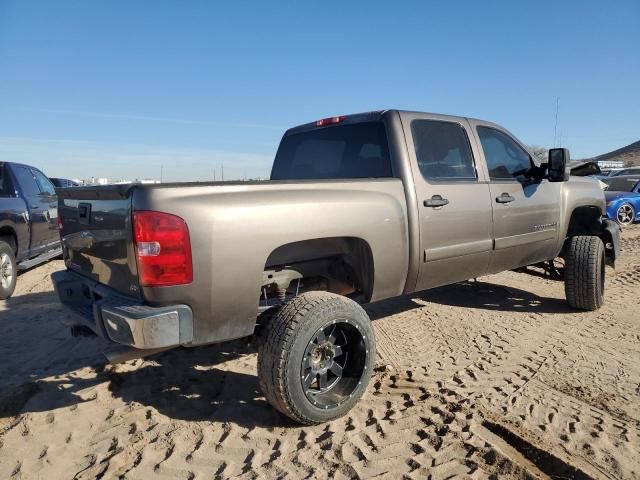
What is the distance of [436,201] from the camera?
345cm

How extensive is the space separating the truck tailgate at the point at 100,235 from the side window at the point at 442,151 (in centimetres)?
211

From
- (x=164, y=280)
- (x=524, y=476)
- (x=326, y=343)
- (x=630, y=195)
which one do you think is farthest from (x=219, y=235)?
(x=630, y=195)

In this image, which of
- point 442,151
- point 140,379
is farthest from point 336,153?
point 140,379

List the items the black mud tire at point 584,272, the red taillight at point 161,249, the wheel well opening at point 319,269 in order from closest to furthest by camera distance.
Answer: the red taillight at point 161,249, the wheel well opening at point 319,269, the black mud tire at point 584,272

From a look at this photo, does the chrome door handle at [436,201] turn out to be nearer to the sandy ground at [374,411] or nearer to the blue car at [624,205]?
the sandy ground at [374,411]

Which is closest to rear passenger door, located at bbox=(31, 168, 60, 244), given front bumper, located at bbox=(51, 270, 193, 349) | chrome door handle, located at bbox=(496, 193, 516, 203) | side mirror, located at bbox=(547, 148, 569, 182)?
front bumper, located at bbox=(51, 270, 193, 349)

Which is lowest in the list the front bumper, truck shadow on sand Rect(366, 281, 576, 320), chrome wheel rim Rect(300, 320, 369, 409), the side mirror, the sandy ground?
the sandy ground

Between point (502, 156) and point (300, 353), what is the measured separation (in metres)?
2.89

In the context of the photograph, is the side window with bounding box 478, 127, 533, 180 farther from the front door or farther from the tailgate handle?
the tailgate handle

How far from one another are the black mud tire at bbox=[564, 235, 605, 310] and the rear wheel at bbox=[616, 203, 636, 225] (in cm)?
1015

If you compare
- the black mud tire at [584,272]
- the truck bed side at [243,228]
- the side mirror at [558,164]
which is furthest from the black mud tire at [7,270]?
the black mud tire at [584,272]

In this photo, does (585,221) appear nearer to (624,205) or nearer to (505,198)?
(505,198)

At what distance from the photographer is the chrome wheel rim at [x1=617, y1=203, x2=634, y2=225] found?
13498mm

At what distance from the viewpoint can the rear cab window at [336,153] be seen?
3594 mm
